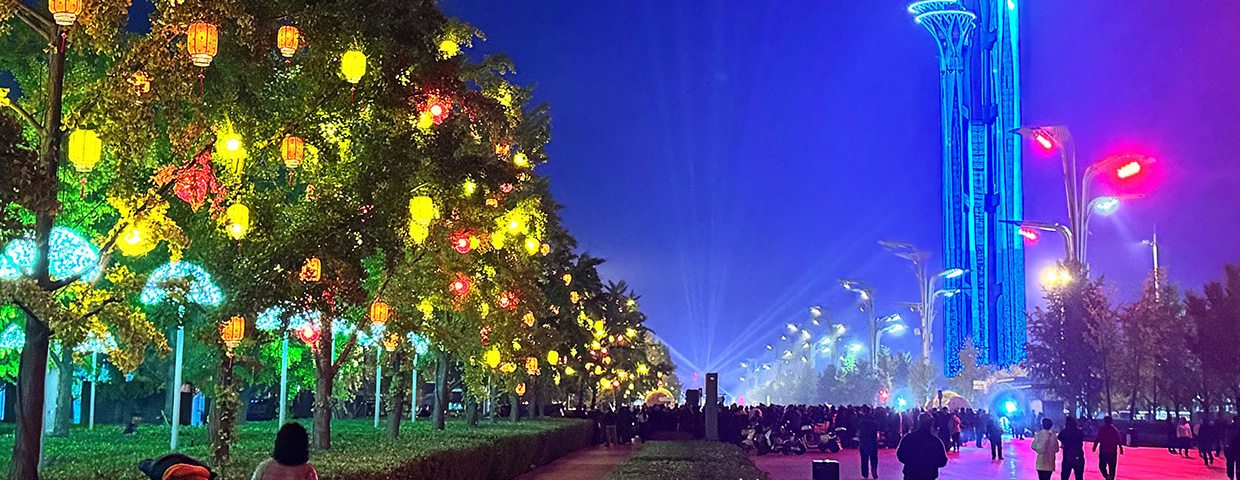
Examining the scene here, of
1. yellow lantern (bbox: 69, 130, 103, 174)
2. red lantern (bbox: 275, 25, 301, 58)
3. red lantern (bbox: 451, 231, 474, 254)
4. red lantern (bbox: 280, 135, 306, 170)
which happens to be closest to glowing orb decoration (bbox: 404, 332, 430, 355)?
red lantern (bbox: 451, 231, 474, 254)

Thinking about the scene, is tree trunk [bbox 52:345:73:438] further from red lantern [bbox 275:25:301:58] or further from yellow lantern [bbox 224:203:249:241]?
red lantern [bbox 275:25:301:58]

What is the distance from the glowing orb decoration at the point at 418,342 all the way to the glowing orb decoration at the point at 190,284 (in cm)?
675

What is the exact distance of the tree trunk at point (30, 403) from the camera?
428 inches

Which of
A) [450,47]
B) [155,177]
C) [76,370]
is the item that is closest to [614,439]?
[76,370]

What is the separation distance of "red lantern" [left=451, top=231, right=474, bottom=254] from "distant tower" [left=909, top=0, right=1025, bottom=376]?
49.7 metres

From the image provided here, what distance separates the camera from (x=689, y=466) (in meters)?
21.1

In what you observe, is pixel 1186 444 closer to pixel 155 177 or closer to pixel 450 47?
pixel 450 47

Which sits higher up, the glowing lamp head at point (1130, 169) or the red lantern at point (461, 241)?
the glowing lamp head at point (1130, 169)

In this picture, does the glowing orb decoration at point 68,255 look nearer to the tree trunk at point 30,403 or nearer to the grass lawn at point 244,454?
the tree trunk at point 30,403

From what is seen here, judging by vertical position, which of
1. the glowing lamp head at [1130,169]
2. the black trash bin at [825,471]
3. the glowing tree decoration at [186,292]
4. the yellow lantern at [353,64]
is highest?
the glowing lamp head at [1130,169]

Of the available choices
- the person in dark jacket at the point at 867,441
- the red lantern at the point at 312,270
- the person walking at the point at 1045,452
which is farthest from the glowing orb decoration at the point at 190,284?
the person in dark jacket at the point at 867,441

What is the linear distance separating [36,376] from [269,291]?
349 cm

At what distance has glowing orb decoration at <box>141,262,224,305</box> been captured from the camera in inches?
557

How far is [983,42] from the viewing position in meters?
69.3
